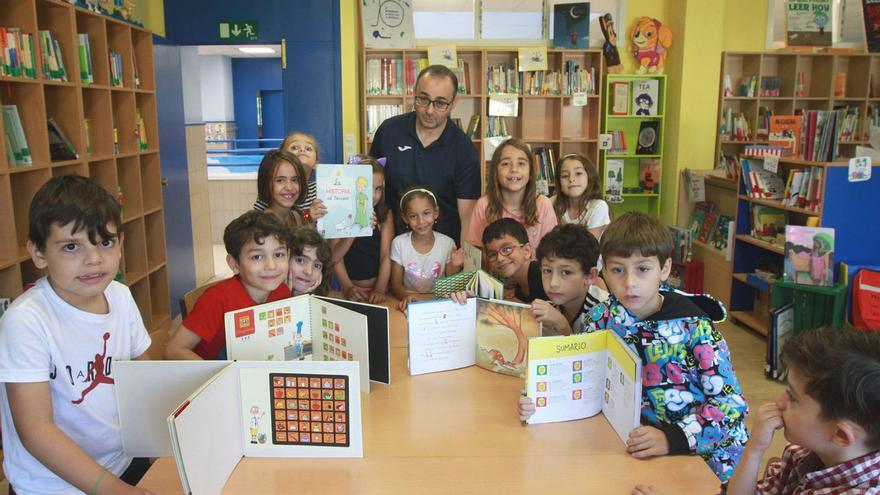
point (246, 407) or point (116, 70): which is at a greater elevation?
point (116, 70)

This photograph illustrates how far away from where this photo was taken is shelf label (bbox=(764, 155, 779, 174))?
4.53m

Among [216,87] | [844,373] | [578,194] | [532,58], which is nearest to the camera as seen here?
[844,373]

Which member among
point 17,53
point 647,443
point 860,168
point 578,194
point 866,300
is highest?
point 17,53

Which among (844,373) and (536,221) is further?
(536,221)

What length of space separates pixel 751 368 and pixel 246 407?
371 centimetres

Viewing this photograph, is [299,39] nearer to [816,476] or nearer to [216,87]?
[816,476]

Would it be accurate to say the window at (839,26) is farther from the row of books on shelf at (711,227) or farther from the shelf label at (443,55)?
the shelf label at (443,55)

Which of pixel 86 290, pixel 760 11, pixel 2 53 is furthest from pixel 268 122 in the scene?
pixel 86 290

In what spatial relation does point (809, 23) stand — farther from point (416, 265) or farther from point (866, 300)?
point (416, 265)

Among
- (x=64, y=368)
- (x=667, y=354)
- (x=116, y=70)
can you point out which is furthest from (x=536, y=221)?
(x=116, y=70)

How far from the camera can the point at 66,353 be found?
149cm

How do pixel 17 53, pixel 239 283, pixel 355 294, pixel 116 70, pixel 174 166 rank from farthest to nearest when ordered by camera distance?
1. pixel 174 166
2. pixel 116 70
3. pixel 17 53
4. pixel 355 294
5. pixel 239 283

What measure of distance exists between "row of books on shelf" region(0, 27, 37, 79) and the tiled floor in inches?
76.3

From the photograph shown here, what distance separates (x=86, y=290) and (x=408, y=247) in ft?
5.23
